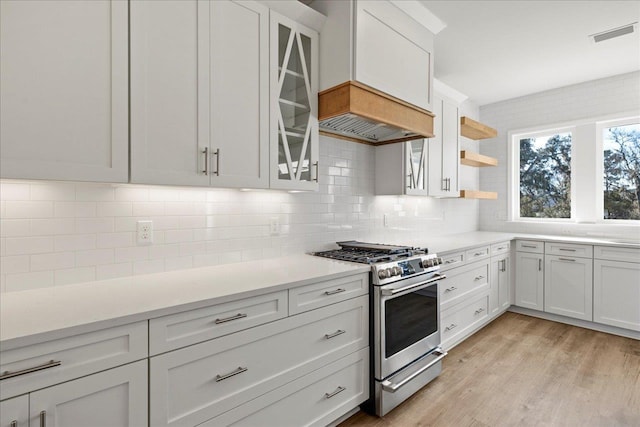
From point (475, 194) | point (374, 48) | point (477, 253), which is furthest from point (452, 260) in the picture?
point (374, 48)

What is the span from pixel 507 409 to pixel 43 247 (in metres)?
2.82

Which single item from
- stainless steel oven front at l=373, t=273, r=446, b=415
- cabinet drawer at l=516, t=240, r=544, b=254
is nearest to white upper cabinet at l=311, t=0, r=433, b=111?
stainless steel oven front at l=373, t=273, r=446, b=415

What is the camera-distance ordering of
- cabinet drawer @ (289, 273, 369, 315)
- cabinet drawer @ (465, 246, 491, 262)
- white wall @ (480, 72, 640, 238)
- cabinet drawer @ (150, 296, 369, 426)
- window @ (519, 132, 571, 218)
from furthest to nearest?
1. window @ (519, 132, 571, 218)
2. white wall @ (480, 72, 640, 238)
3. cabinet drawer @ (465, 246, 491, 262)
4. cabinet drawer @ (289, 273, 369, 315)
5. cabinet drawer @ (150, 296, 369, 426)

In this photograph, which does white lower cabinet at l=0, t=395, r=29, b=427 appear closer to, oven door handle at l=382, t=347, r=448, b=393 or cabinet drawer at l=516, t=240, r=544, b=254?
oven door handle at l=382, t=347, r=448, b=393

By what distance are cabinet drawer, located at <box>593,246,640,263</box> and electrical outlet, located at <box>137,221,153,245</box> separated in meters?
4.12

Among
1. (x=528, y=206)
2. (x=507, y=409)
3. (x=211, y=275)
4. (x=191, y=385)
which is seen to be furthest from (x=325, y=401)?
(x=528, y=206)

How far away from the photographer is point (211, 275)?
6.04 ft

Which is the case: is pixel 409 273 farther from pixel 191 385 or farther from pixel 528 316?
pixel 528 316

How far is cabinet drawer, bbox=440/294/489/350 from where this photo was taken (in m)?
2.91

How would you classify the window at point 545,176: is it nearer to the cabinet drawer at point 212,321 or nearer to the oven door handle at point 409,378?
the oven door handle at point 409,378

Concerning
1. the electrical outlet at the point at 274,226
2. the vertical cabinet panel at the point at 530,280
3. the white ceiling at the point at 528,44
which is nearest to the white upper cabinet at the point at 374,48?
the white ceiling at the point at 528,44

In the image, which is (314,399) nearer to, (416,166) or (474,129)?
(416,166)

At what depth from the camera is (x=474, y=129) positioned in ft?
13.4

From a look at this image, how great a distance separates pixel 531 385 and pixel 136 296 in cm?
274
